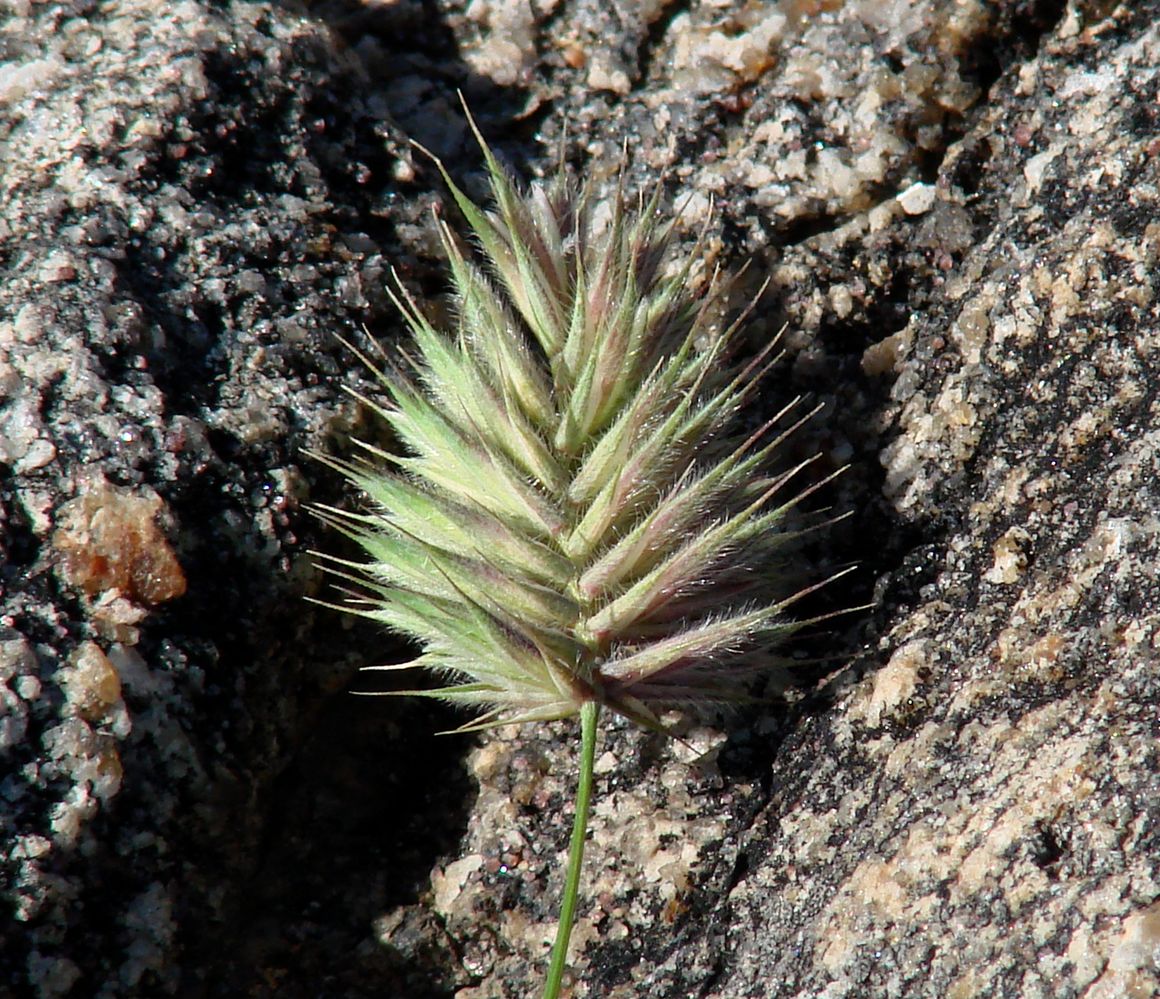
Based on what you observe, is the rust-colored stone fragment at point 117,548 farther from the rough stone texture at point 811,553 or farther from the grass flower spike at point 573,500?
the grass flower spike at point 573,500

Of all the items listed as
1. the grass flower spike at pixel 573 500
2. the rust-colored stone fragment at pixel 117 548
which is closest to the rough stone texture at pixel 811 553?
the rust-colored stone fragment at pixel 117 548

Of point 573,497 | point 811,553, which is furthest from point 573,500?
point 811,553

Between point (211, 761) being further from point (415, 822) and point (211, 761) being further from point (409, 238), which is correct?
point (409, 238)

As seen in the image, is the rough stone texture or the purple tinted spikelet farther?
the purple tinted spikelet

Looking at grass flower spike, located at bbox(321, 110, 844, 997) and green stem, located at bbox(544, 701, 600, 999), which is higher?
grass flower spike, located at bbox(321, 110, 844, 997)

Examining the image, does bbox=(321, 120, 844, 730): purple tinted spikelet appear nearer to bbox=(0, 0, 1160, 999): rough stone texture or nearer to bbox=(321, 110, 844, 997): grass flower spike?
bbox=(321, 110, 844, 997): grass flower spike

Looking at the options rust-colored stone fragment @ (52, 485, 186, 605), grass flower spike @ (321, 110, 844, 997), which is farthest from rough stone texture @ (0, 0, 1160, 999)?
grass flower spike @ (321, 110, 844, 997)

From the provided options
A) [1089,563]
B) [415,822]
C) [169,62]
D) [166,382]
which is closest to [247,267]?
[166,382]
